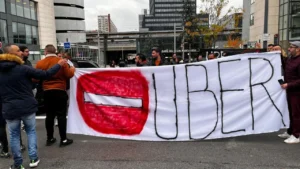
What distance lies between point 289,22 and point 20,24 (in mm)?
31432

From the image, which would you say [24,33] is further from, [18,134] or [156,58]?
[18,134]

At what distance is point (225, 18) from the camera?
23156mm

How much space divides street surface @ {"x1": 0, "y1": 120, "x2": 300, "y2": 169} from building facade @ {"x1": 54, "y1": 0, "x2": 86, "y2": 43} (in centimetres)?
6574

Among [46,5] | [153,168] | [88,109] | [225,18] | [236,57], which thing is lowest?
[153,168]

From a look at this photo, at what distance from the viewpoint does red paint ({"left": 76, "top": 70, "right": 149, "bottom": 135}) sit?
200 inches

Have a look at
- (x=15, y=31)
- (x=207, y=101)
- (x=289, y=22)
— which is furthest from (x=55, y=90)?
(x=15, y=31)

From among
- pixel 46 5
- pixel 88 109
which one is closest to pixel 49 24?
pixel 46 5

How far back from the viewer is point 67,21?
6881cm

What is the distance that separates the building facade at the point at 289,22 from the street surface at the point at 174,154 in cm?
2320

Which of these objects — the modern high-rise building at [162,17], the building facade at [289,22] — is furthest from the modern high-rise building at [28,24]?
the modern high-rise building at [162,17]

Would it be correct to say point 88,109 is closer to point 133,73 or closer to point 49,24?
point 133,73

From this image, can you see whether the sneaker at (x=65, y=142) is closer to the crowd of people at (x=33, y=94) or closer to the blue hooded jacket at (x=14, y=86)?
the crowd of people at (x=33, y=94)

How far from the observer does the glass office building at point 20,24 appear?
32375 millimetres

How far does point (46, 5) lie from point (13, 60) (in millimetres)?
49359
